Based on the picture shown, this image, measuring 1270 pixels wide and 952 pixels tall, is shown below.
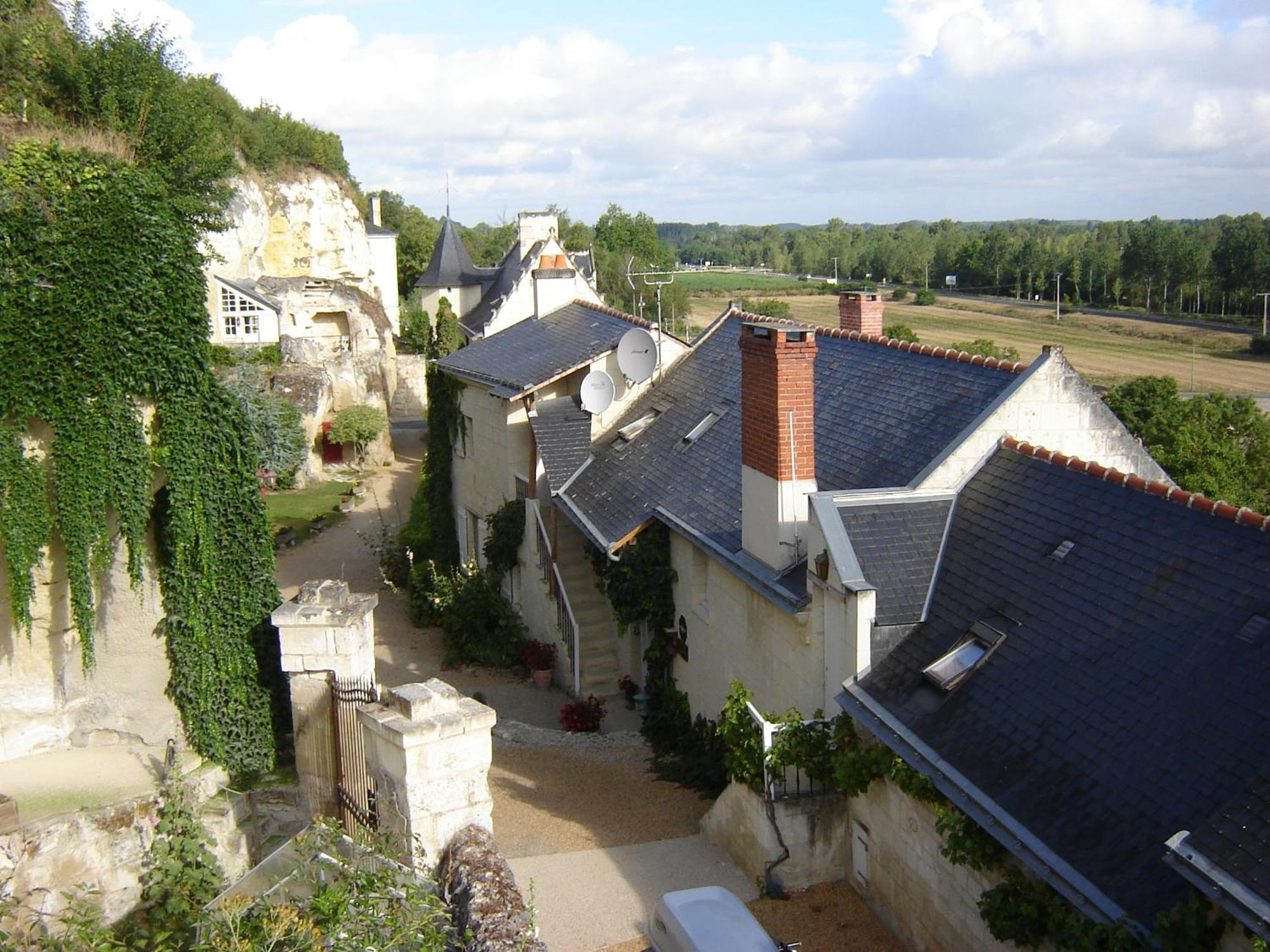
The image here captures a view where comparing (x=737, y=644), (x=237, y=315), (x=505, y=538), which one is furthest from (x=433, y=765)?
(x=237, y=315)

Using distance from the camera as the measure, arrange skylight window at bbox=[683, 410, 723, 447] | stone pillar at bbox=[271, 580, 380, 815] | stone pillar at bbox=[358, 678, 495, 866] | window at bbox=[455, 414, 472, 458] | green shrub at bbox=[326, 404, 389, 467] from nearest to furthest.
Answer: stone pillar at bbox=[358, 678, 495, 866] → stone pillar at bbox=[271, 580, 380, 815] → skylight window at bbox=[683, 410, 723, 447] → window at bbox=[455, 414, 472, 458] → green shrub at bbox=[326, 404, 389, 467]

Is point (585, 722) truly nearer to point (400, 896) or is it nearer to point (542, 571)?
point (542, 571)

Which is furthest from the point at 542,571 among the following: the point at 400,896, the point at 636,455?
the point at 400,896

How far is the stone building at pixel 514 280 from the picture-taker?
23.5 meters

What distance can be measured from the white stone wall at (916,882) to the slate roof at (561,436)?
8.93 metres

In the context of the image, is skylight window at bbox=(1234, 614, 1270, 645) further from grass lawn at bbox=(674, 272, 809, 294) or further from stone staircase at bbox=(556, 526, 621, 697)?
grass lawn at bbox=(674, 272, 809, 294)

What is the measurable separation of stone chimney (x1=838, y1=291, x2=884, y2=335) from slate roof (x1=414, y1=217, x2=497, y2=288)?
36.0m

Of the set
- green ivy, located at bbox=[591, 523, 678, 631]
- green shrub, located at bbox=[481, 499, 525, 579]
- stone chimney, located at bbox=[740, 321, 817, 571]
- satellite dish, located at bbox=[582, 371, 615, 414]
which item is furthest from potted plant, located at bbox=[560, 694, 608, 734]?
stone chimney, located at bbox=[740, 321, 817, 571]

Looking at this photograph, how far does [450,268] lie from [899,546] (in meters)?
44.5

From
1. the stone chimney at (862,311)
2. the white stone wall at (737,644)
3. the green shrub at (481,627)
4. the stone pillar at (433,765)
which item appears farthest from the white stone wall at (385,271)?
the stone pillar at (433,765)

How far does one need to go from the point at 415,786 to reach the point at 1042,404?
25.1 ft

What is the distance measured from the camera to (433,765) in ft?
23.1

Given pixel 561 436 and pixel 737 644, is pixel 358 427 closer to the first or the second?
pixel 561 436

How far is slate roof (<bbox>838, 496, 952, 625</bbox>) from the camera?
32.6ft
